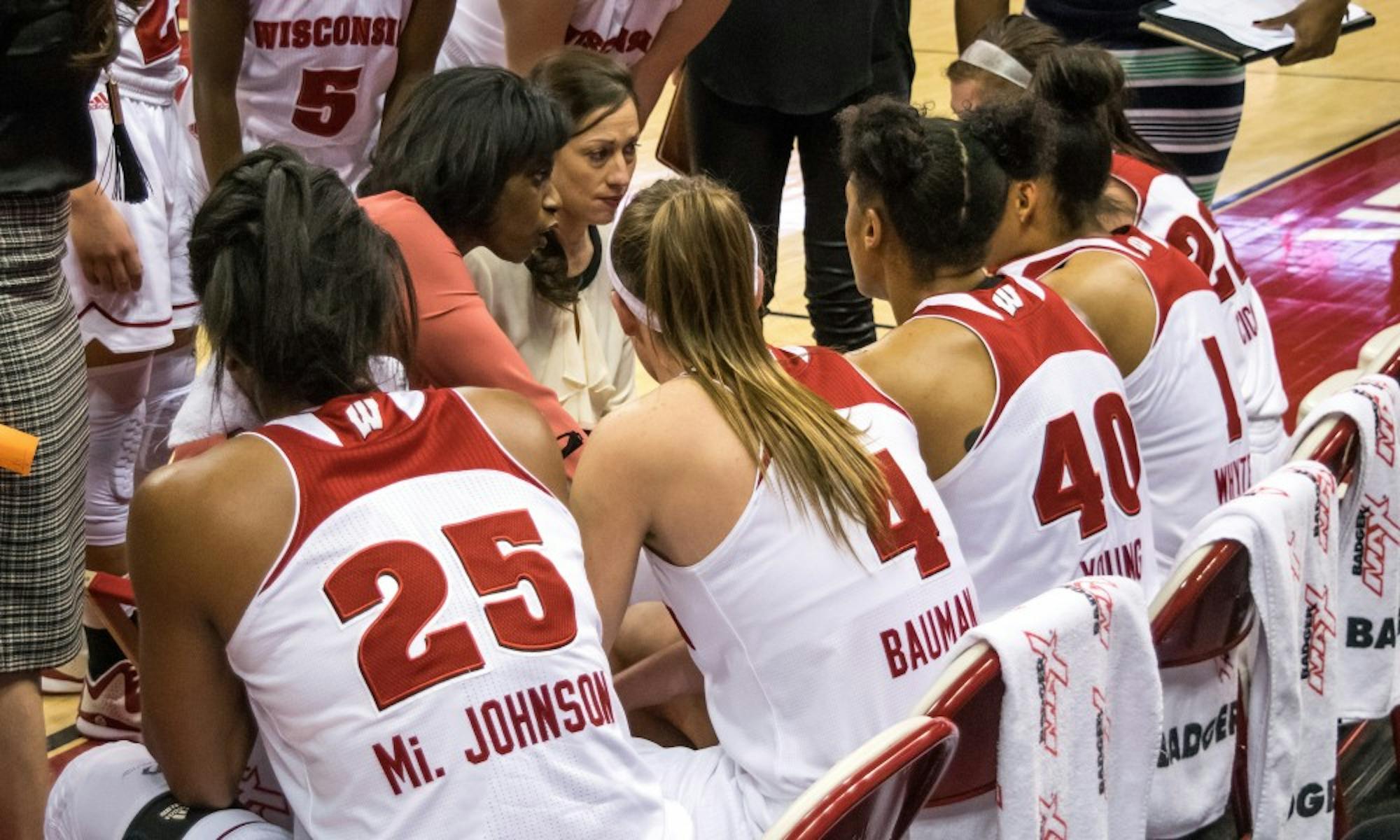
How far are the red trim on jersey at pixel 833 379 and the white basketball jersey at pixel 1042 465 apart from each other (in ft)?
0.58

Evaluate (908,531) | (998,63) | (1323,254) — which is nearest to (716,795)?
(908,531)

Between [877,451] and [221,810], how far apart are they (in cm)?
81

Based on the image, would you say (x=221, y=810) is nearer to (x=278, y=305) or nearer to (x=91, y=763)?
(x=91, y=763)

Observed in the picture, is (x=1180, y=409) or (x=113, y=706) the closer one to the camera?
(x=1180, y=409)

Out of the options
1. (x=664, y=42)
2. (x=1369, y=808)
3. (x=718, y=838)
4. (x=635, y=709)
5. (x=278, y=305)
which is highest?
(x=278, y=305)

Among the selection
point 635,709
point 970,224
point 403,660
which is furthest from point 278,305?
point 970,224

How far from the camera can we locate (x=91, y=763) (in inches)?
76.2

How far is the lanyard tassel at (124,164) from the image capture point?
9.44 feet

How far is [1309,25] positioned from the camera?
164 inches

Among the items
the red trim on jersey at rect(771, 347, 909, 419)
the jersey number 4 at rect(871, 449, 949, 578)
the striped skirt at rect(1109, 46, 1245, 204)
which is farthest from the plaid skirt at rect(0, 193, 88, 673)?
the striped skirt at rect(1109, 46, 1245, 204)

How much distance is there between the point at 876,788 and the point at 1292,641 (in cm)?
84

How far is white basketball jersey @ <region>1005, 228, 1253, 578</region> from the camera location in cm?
261

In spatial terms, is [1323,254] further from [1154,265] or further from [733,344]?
[733,344]

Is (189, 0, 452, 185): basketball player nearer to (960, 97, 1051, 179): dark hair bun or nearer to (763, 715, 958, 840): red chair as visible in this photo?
(960, 97, 1051, 179): dark hair bun
